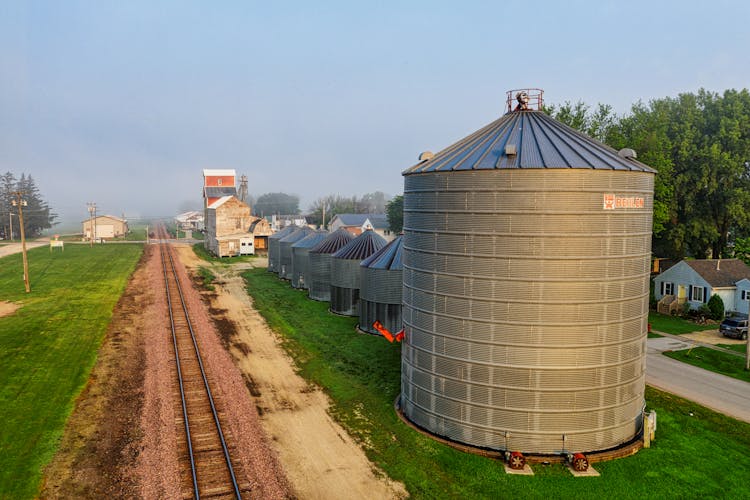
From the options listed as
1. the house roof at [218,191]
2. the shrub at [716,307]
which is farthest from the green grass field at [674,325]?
the house roof at [218,191]

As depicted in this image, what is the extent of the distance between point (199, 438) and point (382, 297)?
16175mm

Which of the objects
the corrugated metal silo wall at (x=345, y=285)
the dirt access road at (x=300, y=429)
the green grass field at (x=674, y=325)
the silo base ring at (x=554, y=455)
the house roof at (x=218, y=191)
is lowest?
the green grass field at (x=674, y=325)

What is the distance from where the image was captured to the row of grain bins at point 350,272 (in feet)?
110

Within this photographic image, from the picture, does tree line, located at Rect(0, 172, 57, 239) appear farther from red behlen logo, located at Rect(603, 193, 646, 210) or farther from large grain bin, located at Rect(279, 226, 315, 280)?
red behlen logo, located at Rect(603, 193, 646, 210)

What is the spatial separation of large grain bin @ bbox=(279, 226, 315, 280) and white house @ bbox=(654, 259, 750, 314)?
33.4 m

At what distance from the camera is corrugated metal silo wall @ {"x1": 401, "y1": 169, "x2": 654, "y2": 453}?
17.0 meters

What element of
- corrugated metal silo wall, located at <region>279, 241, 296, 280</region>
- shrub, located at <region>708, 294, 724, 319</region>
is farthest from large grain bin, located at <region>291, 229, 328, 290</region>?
shrub, located at <region>708, 294, 724, 319</region>

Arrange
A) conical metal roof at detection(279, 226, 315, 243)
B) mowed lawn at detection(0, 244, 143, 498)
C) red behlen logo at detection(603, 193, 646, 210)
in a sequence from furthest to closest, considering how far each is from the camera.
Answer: conical metal roof at detection(279, 226, 315, 243)
mowed lawn at detection(0, 244, 143, 498)
red behlen logo at detection(603, 193, 646, 210)

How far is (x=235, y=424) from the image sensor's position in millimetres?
20703

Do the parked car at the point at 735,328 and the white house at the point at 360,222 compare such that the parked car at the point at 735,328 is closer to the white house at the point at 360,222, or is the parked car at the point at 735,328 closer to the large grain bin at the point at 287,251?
the large grain bin at the point at 287,251

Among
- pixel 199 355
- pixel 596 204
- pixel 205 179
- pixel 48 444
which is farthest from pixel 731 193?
pixel 205 179

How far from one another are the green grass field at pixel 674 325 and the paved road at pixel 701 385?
26.0 feet

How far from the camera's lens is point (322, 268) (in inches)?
1774

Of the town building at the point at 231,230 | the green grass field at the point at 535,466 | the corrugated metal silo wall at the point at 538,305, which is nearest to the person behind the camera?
the green grass field at the point at 535,466
